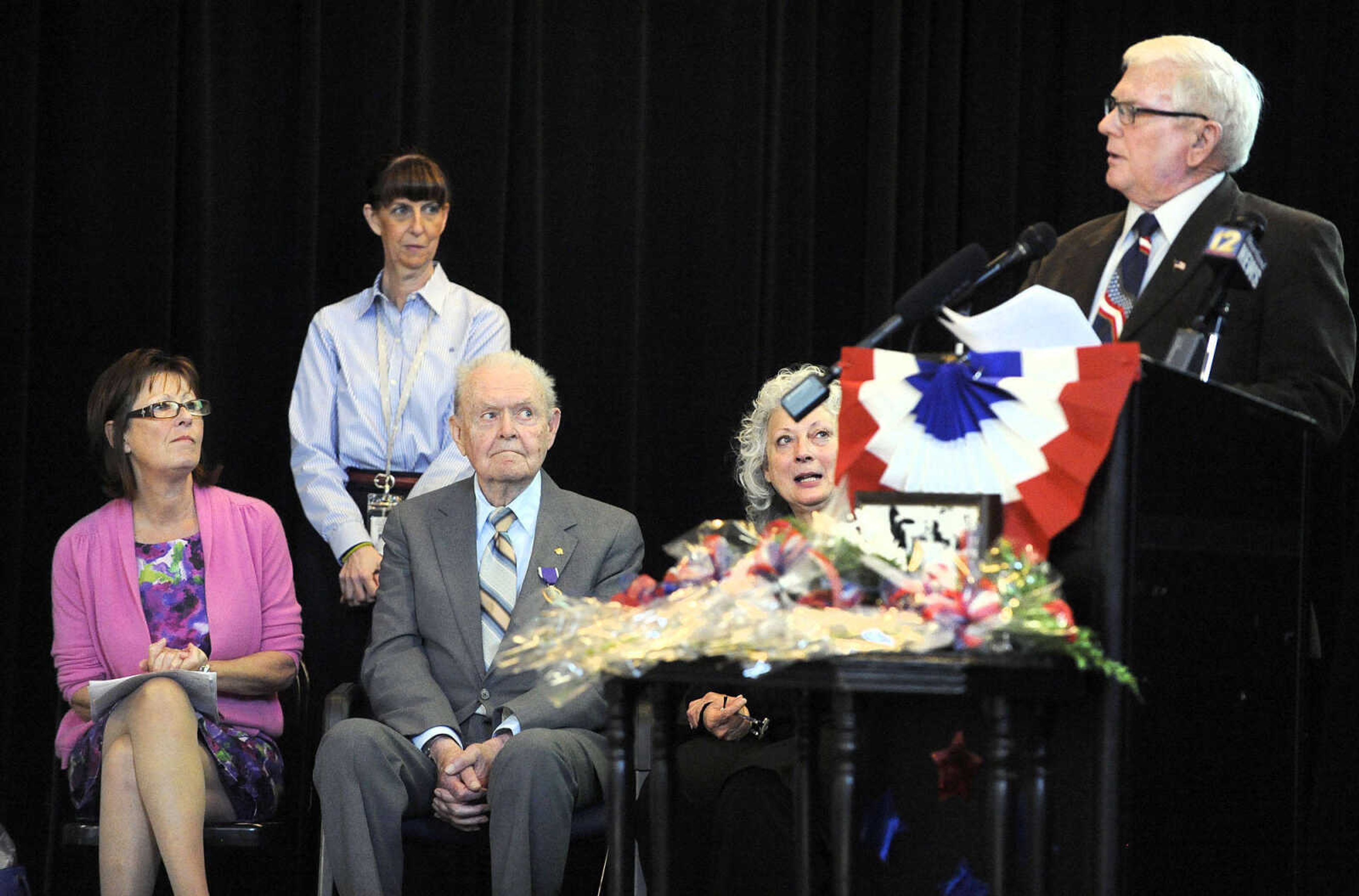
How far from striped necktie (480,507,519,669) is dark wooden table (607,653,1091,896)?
1271mm

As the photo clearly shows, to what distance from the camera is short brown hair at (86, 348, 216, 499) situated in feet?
11.3

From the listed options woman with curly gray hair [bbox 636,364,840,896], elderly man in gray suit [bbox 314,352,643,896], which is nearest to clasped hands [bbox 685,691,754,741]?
woman with curly gray hair [bbox 636,364,840,896]

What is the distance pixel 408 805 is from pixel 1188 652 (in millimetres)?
1580

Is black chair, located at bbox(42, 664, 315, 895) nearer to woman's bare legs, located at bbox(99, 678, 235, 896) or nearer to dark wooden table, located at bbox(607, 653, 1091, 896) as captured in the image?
woman's bare legs, located at bbox(99, 678, 235, 896)

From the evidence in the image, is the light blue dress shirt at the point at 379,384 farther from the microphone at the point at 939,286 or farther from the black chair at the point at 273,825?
the microphone at the point at 939,286

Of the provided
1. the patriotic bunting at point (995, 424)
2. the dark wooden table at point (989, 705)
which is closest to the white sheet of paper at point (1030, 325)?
the patriotic bunting at point (995, 424)

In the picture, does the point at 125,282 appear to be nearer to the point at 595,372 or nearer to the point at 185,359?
the point at 185,359

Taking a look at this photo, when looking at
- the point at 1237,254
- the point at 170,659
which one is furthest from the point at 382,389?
the point at 1237,254

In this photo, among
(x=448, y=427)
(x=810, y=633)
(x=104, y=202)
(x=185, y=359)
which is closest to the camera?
(x=810, y=633)

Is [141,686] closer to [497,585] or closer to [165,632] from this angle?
[165,632]

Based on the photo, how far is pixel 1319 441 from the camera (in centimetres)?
230

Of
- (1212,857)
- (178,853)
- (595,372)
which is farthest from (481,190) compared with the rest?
(1212,857)

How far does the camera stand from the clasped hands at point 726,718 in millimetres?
2883

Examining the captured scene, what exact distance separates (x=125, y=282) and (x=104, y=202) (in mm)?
209
